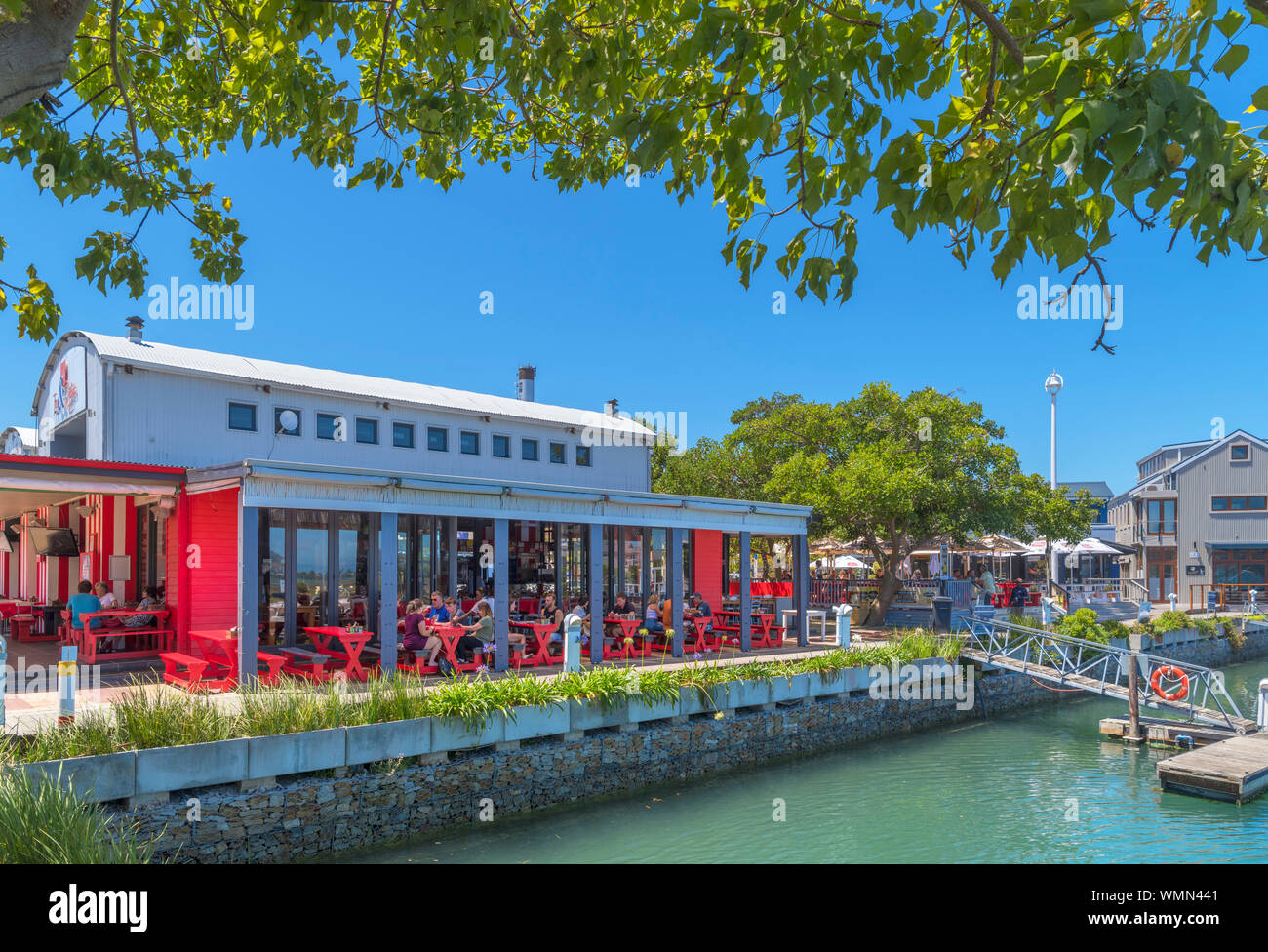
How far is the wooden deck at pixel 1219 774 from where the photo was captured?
497 inches

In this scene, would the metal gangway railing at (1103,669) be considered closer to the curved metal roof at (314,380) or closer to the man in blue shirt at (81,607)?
the curved metal roof at (314,380)

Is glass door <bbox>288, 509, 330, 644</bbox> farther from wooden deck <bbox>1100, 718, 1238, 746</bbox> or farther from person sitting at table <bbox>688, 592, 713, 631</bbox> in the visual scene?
→ wooden deck <bbox>1100, 718, 1238, 746</bbox>

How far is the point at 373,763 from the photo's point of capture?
985 centimetres

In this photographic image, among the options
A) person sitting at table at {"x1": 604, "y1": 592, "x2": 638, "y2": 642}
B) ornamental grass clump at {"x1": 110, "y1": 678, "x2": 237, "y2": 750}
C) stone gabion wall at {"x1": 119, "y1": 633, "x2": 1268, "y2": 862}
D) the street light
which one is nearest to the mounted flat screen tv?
ornamental grass clump at {"x1": 110, "y1": 678, "x2": 237, "y2": 750}

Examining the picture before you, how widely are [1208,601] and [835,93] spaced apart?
4448cm

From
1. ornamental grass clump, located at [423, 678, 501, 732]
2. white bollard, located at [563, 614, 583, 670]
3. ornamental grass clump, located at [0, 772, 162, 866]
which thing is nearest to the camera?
ornamental grass clump, located at [0, 772, 162, 866]

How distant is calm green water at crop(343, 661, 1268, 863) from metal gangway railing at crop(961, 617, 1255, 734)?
1.92 metres

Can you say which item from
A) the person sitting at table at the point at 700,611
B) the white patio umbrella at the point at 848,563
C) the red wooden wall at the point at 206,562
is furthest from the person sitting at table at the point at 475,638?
the white patio umbrella at the point at 848,563

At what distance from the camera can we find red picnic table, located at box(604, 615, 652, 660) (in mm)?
16094

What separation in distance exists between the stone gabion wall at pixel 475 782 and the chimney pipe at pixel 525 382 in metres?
14.0

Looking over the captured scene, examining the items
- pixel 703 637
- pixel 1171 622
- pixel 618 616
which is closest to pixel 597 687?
pixel 618 616
